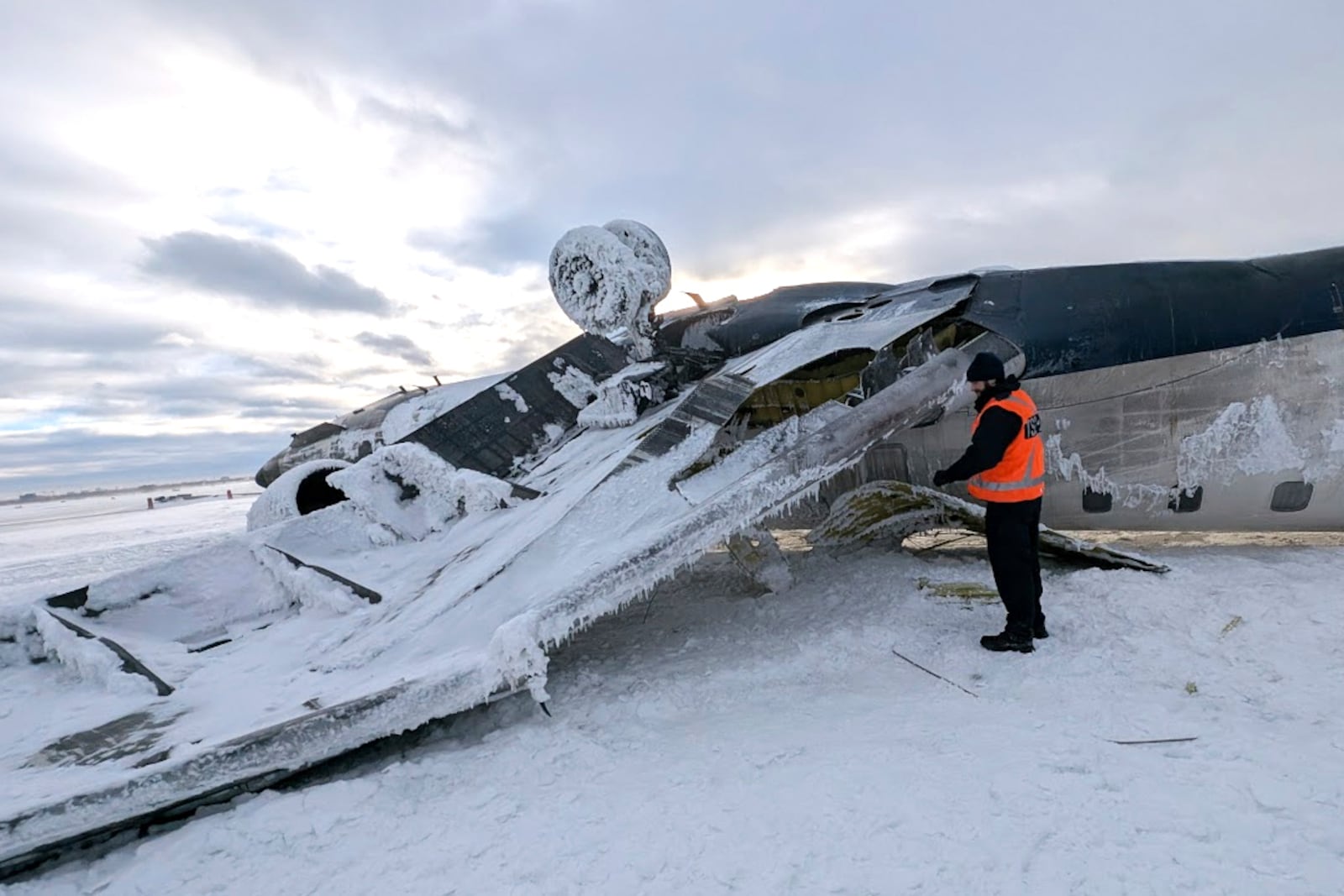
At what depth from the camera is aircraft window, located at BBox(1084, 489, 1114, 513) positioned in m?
4.24

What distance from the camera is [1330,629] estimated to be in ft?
9.69

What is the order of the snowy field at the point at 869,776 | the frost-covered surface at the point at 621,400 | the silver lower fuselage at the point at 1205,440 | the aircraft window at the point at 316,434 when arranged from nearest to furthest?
the snowy field at the point at 869,776
the silver lower fuselage at the point at 1205,440
the frost-covered surface at the point at 621,400
the aircraft window at the point at 316,434

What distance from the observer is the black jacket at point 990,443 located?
3.07 m

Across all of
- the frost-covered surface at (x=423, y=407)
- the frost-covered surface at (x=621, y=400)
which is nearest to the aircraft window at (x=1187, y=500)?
the frost-covered surface at (x=621, y=400)

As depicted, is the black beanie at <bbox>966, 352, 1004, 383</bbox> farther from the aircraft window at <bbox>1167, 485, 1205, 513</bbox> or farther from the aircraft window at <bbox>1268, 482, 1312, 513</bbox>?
the aircraft window at <bbox>1268, 482, 1312, 513</bbox>

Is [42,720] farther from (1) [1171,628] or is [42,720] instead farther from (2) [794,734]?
(1) [1171,628]

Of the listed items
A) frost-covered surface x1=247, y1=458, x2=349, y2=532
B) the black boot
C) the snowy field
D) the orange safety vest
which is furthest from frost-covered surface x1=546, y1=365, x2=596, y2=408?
the black boot

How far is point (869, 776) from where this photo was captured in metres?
2.11

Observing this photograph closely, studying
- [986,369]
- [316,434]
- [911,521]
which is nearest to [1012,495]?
[986,369]

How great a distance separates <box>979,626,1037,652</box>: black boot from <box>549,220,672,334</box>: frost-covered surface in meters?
3.31

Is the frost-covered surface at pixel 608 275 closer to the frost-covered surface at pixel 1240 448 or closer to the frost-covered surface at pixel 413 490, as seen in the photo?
the frost-covered surface at pixel 413 490

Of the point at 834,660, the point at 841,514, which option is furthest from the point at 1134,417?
the point at 834,660

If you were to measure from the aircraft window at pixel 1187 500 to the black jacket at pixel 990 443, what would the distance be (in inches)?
73.2

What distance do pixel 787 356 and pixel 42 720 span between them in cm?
386
